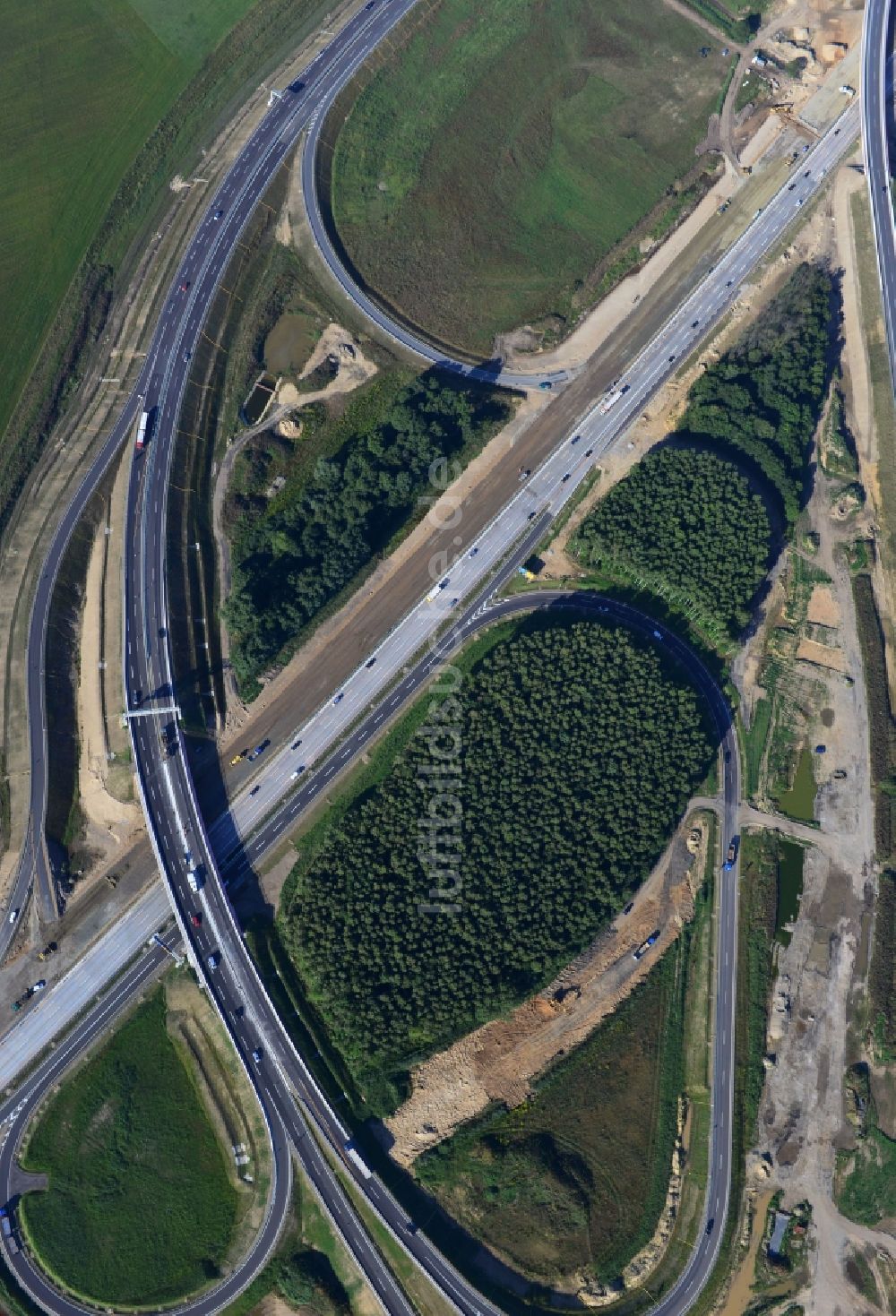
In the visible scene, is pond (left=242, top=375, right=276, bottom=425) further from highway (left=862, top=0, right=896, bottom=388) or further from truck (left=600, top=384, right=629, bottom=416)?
highway (left=862, top=0, right=896, bottom=388)

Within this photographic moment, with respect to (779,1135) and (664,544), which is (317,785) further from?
(779,1135)

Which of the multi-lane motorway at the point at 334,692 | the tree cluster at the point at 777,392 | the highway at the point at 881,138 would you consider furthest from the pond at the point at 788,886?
the highway at the point at 881,138

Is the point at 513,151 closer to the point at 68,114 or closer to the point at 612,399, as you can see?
the point at 612,399

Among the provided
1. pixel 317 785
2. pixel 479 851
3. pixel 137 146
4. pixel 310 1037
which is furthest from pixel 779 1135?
pixel 137 146

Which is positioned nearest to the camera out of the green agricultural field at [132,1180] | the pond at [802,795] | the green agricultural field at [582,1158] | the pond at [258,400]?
the green agricultural field at [132,1180]

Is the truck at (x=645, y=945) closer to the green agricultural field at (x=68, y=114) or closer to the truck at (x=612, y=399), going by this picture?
the truck at (x=612, y=399)

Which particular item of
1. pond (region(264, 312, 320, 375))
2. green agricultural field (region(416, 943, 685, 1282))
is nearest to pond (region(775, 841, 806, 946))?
green agricultural field (region(416, 943, 685, 1282))
